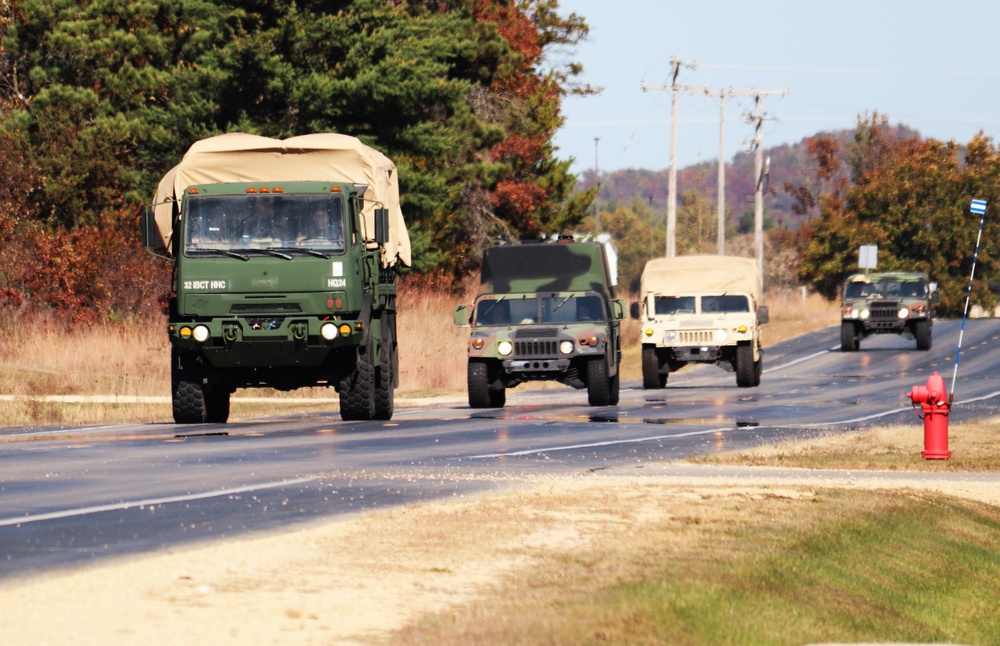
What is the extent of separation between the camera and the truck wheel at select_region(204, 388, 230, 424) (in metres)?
23.2

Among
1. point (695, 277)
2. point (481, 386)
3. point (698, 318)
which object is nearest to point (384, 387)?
point (481, 386)

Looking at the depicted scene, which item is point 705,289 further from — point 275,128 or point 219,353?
point 219,353

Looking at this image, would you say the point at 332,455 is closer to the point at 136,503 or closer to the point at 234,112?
the point at 136,503

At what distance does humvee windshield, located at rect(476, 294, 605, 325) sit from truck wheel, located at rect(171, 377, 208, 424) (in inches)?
235

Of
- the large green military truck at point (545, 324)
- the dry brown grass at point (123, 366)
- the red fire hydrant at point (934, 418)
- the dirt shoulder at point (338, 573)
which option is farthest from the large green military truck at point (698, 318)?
the dirt shoulder at point (338, 573)

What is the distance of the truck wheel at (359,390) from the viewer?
22109mm

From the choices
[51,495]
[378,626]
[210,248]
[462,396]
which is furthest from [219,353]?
[378,626]

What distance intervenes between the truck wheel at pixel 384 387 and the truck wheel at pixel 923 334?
27976mm

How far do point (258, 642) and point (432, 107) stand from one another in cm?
4160

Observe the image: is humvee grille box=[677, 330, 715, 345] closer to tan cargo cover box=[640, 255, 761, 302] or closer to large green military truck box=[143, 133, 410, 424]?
tan cargo cover box=[640, 255, 761, 302]

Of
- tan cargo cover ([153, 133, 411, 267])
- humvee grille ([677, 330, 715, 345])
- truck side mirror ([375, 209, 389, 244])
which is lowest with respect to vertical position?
humvee grille ([677, 330, 715, 345])

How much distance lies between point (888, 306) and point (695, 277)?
14.8 m

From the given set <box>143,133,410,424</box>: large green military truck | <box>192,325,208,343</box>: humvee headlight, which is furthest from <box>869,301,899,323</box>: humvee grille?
<box>192,325,208,343</box>: humvee headlight

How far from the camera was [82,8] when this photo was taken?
157 ft
